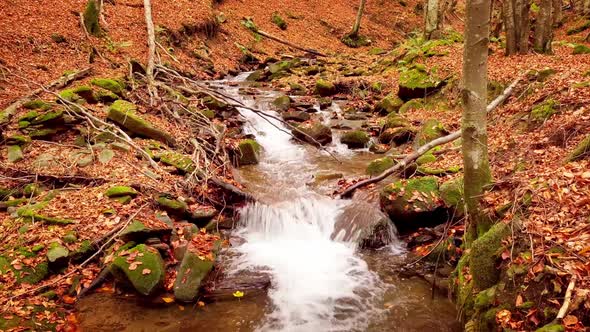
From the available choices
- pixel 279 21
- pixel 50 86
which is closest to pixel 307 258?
pixel 50 86

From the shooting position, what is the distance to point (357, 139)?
1146cm

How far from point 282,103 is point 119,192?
8036 millimetres

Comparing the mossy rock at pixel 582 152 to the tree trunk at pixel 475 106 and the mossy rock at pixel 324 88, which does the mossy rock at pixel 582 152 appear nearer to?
the tree trunk at pixel 475 106

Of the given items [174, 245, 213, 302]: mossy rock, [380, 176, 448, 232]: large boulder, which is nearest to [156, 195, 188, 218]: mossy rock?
[174, 245, 213, 302]: mossy rock

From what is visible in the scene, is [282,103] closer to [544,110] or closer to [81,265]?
[544,110]

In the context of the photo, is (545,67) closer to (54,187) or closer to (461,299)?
(461,299)

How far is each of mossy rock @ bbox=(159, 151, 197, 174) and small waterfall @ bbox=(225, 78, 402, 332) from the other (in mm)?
1547

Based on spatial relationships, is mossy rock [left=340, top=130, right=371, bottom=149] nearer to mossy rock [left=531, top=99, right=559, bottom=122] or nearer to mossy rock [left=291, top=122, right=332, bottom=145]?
mossy rock [left=291, top=122, right=332, bottom=145]

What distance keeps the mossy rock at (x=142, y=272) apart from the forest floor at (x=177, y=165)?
0.34ft

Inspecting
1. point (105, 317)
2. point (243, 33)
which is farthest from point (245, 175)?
point (243, 33)

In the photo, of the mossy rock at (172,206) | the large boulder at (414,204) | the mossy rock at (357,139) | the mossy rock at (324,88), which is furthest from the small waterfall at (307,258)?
the mossy rock at (324,88)

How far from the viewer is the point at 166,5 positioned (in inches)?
750

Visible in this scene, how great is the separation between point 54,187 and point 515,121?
361 inches

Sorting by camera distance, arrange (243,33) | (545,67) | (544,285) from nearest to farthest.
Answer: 1. (544,285)
2. (545,67)
3. (243,33)
